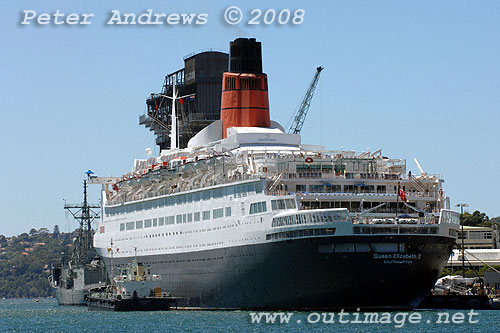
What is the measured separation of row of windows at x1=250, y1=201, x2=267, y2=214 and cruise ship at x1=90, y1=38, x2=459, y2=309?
0.09 meters

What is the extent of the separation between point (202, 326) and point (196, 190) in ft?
60.9

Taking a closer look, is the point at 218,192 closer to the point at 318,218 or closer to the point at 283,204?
the point at 283,204

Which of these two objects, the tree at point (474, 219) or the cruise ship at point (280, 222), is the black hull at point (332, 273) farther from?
the tree at point (474, 219)

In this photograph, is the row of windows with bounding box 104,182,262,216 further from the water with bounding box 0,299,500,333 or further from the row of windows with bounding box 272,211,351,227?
the water with bounding box 0,299,500,333

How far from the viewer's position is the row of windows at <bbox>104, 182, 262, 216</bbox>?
86875 millimetres

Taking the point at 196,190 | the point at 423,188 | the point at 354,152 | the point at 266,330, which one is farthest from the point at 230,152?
the point at 266,330

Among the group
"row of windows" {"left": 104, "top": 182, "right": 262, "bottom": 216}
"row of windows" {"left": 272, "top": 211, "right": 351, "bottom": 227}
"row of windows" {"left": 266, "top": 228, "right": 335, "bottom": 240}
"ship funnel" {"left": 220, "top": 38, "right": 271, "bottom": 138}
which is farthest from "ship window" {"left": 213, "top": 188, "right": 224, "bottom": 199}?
"ship funnel" {"left": 220, "top": 38, "right": 271, "bottom": 138}

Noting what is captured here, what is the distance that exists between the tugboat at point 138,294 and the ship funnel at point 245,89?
1473 cm

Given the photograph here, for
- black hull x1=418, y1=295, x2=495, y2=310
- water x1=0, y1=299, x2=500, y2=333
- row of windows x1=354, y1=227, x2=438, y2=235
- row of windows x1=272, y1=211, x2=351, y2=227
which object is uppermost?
row of windows x1=272, y1=211, x2=351, y2=227

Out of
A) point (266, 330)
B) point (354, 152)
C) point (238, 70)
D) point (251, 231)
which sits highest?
point (238, 70)

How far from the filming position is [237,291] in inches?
3420

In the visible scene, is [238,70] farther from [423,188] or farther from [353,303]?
[353,303]

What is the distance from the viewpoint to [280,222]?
270 feet

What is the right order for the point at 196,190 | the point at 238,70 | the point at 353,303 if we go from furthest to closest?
the point at 238,70, the point at 196,190, the point at 353,303
